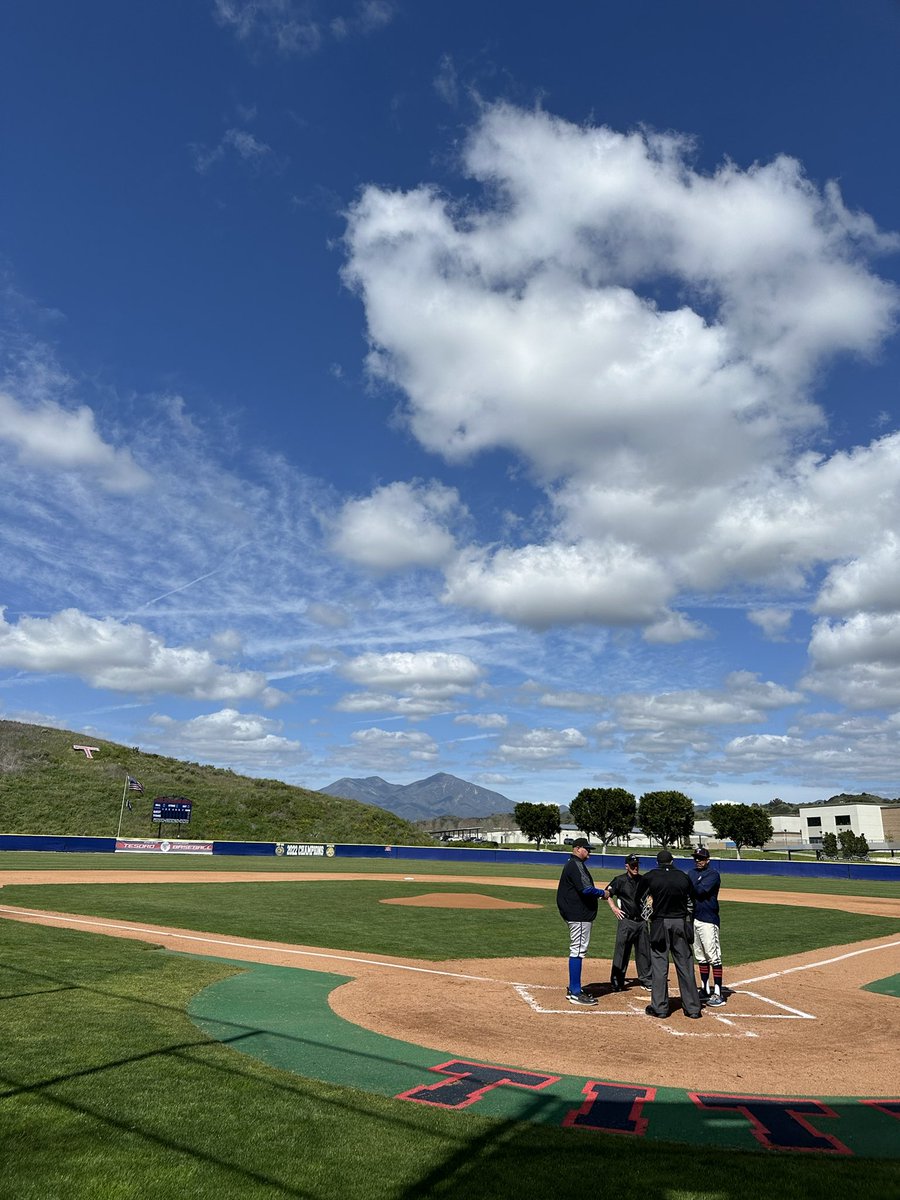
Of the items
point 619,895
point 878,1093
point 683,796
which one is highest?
point 683,796

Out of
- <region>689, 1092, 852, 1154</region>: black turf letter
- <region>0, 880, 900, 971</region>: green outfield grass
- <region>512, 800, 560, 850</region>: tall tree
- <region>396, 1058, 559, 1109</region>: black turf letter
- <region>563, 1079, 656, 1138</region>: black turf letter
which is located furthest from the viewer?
<region>512, 800, 560, 850</region>: tall tree

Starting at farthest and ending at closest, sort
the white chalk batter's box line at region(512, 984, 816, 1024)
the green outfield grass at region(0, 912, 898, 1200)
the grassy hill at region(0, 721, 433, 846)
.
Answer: the grassy hill at region(0, 721, 433, 846), the white chalk batter's box line at region(512, 984, 816, 1024), the green outfield grass at region(0, 912, 898, 1200)

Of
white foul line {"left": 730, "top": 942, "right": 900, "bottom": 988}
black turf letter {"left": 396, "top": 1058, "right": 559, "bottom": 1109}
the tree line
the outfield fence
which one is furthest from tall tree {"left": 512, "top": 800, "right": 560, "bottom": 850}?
black turf letter {"left": 396, "top": 1058, "right": 559, "bottom": 1109}

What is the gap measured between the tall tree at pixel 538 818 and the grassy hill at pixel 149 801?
18518 millimetres

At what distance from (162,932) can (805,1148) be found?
14437mm

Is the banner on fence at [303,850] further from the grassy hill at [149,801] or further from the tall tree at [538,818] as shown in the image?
the tall tree at [538,818]

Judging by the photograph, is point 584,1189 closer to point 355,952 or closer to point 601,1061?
point 601,1061

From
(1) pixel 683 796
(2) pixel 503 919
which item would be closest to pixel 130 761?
(1) pixel 683 796

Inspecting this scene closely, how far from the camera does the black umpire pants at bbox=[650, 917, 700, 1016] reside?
10.2 metres

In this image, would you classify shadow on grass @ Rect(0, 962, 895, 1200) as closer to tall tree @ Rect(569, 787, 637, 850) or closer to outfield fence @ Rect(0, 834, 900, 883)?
outfield fence @ Rect(0, 834, 900, 883)

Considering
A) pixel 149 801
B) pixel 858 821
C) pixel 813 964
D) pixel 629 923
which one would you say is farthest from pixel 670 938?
pixel 858 821

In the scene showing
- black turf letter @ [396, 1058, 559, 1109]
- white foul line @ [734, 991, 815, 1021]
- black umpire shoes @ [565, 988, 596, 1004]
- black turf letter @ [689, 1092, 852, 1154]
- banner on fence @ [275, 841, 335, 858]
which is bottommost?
white foul line @ [734, 991, 815, 1021]

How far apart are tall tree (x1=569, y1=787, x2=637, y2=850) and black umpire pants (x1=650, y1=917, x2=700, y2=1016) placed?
92.8 m

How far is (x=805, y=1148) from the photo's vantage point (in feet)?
19.1
